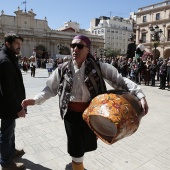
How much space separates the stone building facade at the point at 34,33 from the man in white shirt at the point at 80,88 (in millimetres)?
45727

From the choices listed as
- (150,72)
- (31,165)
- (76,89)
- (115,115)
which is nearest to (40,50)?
(150,72)

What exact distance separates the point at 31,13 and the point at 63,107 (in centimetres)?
5108

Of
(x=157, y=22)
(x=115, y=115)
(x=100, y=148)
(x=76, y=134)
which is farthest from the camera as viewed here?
(x=157, y=22)

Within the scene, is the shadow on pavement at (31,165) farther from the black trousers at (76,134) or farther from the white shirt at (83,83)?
the white shirt at (83,83)

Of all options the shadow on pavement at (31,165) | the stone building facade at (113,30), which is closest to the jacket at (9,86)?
the shadow on pavement at (31,165)

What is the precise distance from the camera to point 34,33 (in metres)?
48.7

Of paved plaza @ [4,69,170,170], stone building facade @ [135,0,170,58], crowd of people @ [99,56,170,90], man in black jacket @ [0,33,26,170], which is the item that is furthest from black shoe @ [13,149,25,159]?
stone building facade @ [135,0,170,58]

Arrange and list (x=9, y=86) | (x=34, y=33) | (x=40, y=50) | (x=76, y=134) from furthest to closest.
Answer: (x=40, y=50) < (x=34, y=33) < (x=9, y=86) < (x=76, y=134)

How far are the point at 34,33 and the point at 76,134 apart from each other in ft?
161

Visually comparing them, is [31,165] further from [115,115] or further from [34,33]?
[34,33]

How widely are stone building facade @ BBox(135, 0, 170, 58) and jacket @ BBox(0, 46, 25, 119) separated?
38.8 metres

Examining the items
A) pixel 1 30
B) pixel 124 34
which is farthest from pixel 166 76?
pixel 124 34

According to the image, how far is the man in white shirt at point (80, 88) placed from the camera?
239 centimetres

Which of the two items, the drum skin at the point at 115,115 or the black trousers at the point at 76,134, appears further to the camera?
the black trousers at the point at 76,134
